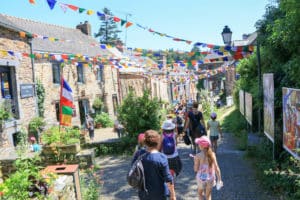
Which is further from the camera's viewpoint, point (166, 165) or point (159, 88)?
point (159, 88)

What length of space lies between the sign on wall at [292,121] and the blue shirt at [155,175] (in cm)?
211

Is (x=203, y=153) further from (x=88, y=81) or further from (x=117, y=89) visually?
(x=117, y=89)

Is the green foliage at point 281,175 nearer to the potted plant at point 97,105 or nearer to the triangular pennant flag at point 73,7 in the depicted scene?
the triangular pennant flag at point 73,7

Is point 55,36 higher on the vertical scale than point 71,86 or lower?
higher

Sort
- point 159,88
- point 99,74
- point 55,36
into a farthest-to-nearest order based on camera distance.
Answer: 1. point 159,88
2. point 99,74
3. point 55,36

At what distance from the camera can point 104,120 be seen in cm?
2144

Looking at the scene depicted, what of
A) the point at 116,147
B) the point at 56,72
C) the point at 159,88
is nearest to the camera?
the point at 116,147

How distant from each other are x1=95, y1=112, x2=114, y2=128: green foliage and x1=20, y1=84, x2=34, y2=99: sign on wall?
879 centimetres

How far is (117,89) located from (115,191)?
62.6 feet

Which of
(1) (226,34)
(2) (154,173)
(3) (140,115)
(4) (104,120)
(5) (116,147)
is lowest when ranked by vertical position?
(4) (104,120)

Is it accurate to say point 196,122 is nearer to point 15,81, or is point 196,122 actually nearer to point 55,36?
point 15,81

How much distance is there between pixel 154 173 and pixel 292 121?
2.61 metres

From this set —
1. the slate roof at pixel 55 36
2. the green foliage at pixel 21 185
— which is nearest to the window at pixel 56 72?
the slate roof at pixel 55 36

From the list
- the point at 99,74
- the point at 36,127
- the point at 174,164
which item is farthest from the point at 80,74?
the point at 174,164
